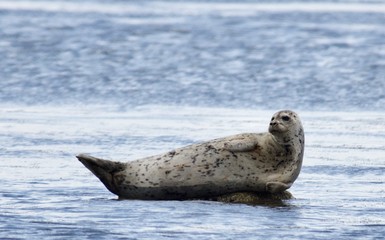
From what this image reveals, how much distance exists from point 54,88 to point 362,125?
5.19 metres

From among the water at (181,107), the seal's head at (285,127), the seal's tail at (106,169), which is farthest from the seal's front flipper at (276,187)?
the seal's tail at (106,169)

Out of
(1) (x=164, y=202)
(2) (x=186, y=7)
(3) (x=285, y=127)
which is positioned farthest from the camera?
(2) (x=186, y=7)

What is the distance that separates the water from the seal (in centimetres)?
17

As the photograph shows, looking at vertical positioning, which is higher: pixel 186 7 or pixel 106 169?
pixel 186 7

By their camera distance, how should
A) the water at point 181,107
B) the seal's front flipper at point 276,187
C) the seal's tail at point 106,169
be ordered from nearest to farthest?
the water at point 181,107 → the seal's front flipper at point 276,187 → the seal's tail at point 106,169

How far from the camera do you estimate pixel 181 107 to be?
16453 millimetres

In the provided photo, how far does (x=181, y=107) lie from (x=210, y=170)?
6.41 metres

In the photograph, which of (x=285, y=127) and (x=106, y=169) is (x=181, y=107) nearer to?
(x=285, y=127)

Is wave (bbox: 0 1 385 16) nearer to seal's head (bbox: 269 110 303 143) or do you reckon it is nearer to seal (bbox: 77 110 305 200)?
seal's head (bbox: 269 110 303 143)

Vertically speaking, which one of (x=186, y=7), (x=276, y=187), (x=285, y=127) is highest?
(x=186, y=7)

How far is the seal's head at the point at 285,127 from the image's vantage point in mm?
10305

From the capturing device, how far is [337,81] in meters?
19.4

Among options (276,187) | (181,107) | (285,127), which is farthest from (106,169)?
(181,107)

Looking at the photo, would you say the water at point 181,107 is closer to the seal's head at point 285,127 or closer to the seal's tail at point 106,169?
the seal's tail at point 106,169
